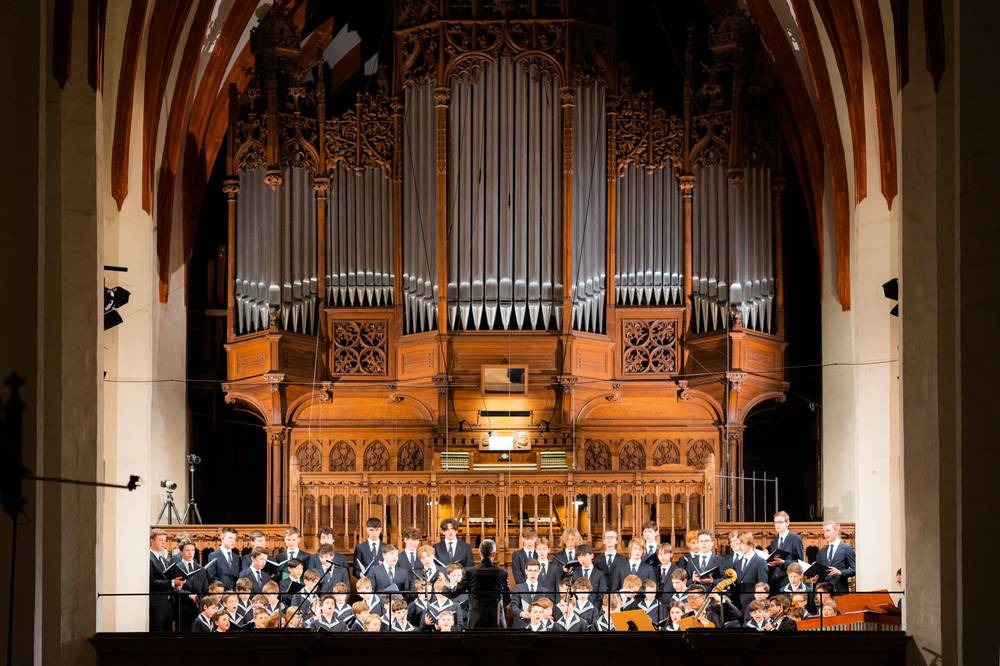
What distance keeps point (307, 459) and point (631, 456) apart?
10.1 feet

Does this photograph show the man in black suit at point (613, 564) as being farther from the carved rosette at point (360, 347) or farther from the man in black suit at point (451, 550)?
the carved rosette at point (360, 347)

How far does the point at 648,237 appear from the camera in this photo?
15336mm

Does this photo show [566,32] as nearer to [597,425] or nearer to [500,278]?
[500,278]

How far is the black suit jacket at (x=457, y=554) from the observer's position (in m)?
12.4

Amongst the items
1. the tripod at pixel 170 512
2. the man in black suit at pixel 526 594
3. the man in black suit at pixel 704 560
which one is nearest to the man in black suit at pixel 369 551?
the man in black suit at pixel 526 594

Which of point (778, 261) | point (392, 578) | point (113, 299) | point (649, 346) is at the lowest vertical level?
point (392, 578)

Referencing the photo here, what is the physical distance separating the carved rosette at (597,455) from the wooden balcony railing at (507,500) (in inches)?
30.7

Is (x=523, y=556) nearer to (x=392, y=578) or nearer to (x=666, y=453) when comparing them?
(x=392, y=578)

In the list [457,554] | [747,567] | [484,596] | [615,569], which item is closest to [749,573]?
[747,567]

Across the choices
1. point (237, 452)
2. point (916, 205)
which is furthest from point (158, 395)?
point (916, 205)

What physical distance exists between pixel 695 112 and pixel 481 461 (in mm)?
3969

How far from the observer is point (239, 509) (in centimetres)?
1695

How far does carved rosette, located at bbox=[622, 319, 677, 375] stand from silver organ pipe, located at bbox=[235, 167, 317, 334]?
2.95 metres

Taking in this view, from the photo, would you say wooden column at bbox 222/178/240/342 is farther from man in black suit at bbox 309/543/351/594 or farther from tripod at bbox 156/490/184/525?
man in black suit at bbox 309/543/351/594
